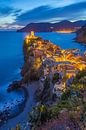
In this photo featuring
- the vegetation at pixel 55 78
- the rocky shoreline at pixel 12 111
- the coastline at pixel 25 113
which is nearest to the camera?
the coastline at pixel 25 113

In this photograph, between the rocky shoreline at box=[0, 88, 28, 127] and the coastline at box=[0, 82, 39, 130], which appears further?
the rocky shoreline at box=[0, 88, 28, 127]

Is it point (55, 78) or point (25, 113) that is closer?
point (25, 113)

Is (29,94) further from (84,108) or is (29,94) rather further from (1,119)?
(84,108)

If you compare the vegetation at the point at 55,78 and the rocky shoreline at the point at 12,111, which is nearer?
the rocky shoreline at the point at 12,111

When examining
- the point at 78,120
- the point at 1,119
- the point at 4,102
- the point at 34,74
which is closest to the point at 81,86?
the point at 78,120

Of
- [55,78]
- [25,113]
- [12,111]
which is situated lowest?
[12,111]

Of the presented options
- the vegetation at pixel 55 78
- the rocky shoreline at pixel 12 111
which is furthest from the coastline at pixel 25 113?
the vegetation at pixel 55 78


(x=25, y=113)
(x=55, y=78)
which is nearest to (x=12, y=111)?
(x=25, y=113)

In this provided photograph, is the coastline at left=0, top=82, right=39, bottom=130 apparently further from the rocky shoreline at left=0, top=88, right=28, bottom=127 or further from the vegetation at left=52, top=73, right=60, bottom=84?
the vegetation at left=52, top=73, right=60, bottom=84

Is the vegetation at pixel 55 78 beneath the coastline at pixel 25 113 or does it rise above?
above

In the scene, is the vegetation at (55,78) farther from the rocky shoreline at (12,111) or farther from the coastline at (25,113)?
the rocky shoreline at (12,111)

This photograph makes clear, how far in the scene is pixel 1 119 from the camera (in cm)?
3497

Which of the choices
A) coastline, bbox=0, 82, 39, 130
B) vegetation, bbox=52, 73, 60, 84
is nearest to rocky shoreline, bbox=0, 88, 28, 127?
coastline, bbox=0, 82, 39, 130

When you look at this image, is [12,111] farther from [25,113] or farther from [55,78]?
[55,78]
